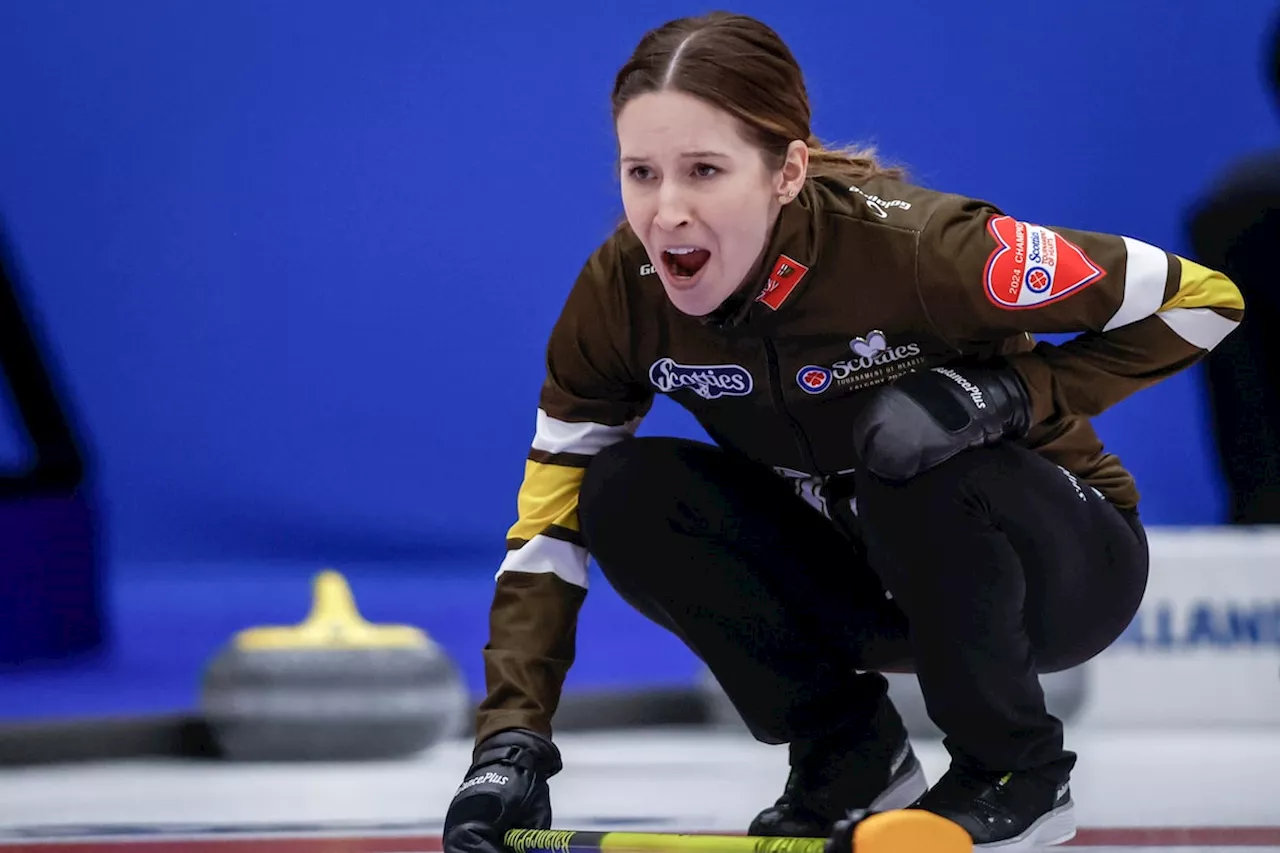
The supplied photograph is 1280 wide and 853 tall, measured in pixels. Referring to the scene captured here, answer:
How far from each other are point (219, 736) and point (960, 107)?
2.00 meters

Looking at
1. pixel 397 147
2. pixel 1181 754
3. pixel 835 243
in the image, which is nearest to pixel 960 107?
pixel 397 147

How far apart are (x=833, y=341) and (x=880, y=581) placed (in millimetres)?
282

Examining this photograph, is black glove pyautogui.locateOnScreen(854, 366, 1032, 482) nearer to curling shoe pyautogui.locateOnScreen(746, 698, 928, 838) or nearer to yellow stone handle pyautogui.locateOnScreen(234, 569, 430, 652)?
curling shoe pyautogui.locateOnScreen(746, 698, 928, 838)

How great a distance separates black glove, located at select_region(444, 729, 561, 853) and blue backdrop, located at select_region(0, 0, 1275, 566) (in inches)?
86.0

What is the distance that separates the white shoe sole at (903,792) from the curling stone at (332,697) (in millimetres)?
1187

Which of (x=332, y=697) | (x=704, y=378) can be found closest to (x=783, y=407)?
(x=704, y=378)

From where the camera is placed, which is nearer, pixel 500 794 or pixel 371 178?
pixel 500 794

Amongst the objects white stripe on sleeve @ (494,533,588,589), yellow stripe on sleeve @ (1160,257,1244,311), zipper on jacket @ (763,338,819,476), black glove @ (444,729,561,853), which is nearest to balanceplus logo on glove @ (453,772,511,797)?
black glove @ (444,729,561,853)

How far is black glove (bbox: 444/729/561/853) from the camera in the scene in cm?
147

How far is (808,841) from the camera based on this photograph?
1275 mm

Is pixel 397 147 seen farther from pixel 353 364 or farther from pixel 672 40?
pixel 672 40

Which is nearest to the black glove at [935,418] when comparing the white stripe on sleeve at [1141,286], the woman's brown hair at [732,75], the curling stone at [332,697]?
the white stripe on sleeve at [1141,286]

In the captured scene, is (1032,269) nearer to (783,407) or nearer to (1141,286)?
(1141,286)

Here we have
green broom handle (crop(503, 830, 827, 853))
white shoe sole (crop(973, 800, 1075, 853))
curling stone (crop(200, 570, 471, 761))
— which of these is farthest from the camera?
curling stone (crop(200, 570, 471, 761))
